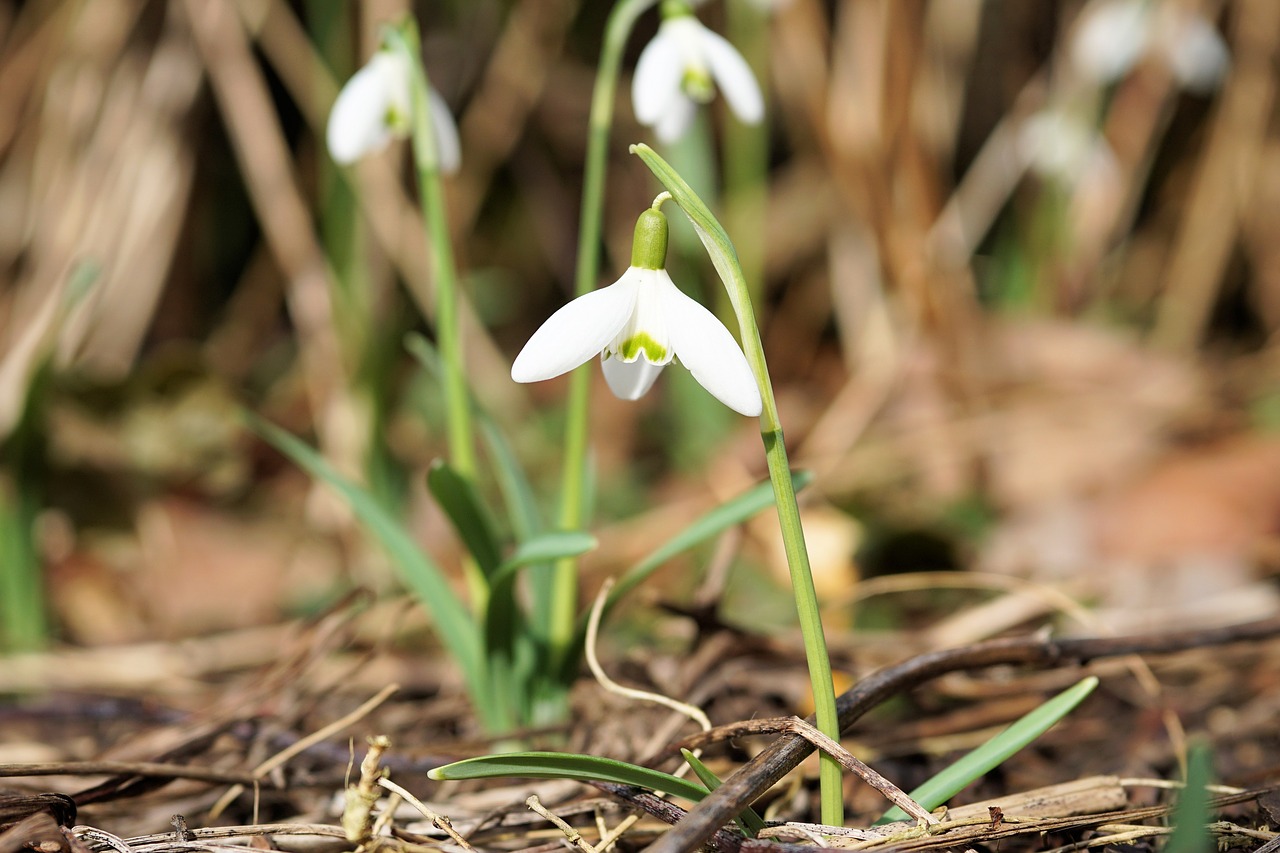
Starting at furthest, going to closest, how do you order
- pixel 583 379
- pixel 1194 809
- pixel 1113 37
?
pixel 1113 37 → pixel 583 379 → pixel 1194 809

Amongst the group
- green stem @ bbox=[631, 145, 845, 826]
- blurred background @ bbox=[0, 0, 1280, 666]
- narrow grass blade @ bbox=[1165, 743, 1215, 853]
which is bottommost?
narrow grass blade @ bbox=[1165, 743, 1215, 853]

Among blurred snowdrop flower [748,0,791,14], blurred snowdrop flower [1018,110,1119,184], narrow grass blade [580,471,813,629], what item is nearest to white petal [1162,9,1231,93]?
blurred snowdrop flower [1018,110,1119,184]

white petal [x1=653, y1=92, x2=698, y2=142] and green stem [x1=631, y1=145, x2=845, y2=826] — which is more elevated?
white petal [x1=653, y1=92, x2=698, y2=142]

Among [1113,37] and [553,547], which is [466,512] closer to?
[553,547]

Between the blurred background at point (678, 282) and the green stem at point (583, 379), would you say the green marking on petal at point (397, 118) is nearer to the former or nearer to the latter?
the green stem at point (583, 379)

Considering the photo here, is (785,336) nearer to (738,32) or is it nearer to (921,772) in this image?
(738,32)

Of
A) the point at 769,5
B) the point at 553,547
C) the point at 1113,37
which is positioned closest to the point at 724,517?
the point at 553,547

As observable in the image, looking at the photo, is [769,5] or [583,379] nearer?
[583,379]

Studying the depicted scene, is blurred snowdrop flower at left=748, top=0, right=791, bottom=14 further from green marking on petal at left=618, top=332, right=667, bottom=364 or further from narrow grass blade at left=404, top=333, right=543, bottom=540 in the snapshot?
green marking on petal at left=618, top=332, right=667, bottom=364

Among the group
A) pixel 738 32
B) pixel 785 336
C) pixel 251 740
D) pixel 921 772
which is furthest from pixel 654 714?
pixel 785 336
